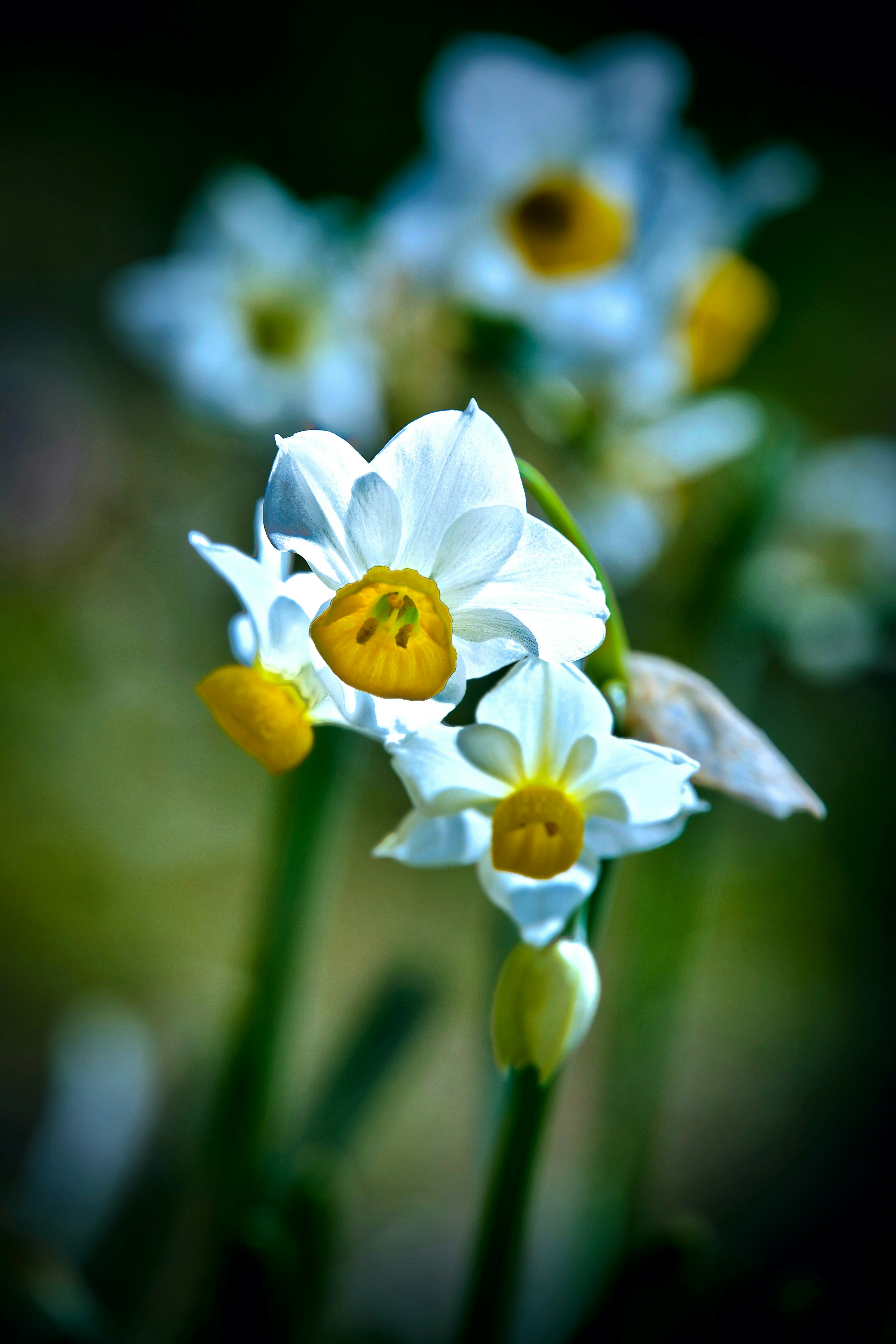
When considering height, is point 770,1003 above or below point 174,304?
below

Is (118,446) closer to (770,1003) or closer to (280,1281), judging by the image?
(770,1003)

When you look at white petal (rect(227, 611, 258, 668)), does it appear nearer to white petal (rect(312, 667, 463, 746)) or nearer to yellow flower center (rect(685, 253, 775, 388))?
white petal (rect(312, 667, 463, 746))

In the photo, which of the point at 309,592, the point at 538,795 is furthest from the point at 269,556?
A: the point at 538,795

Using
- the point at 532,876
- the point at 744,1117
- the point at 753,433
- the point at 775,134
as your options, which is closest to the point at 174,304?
the point at 753,433

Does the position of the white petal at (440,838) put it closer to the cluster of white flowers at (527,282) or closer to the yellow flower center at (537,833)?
the yellow flower center at (537,833)

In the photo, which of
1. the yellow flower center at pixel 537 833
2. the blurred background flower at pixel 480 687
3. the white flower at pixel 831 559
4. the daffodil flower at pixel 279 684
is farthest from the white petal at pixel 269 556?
the white flower at pixel 831 559

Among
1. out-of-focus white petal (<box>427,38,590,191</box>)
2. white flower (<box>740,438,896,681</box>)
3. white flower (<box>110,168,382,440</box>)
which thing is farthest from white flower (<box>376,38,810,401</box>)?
white flower (<box>740,438,896,681</box>)
